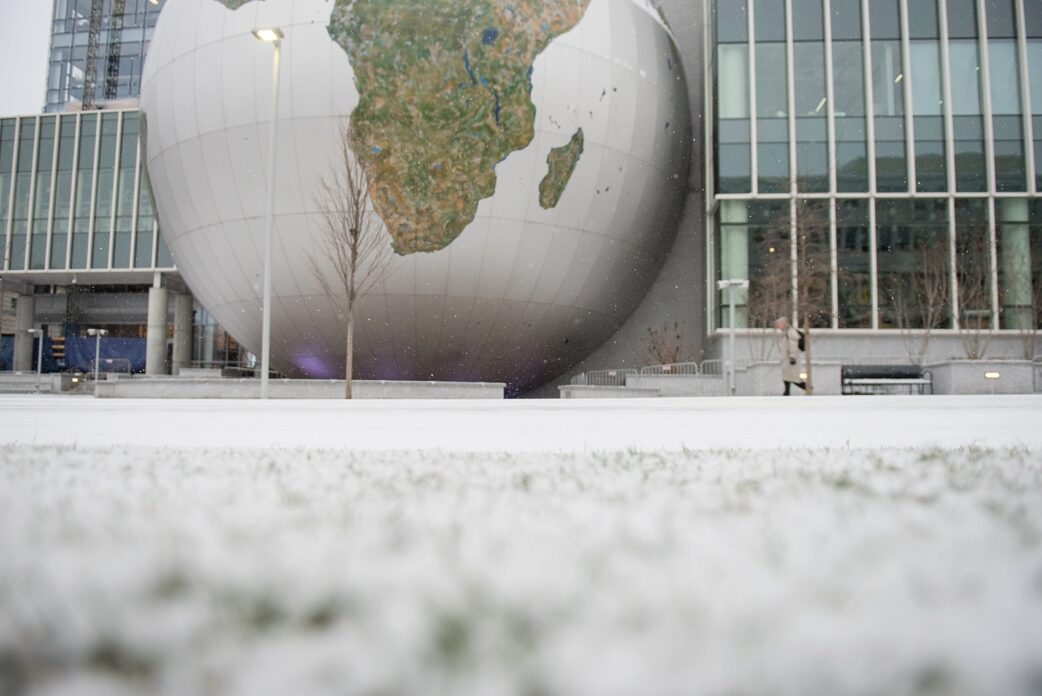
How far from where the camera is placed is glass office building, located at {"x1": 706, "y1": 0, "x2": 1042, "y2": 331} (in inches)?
754

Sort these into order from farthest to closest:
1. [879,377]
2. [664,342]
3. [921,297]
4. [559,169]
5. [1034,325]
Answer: [664,342] < [921,297] < [1034,325] < [879,377] < [559,169]

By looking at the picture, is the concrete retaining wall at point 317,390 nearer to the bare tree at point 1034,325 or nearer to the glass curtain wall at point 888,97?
the glass curtain wall at point 888,97

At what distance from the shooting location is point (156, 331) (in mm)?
31281

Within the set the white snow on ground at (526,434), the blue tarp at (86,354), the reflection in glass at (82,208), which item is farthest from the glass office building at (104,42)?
the white snow on ground at (526,434)

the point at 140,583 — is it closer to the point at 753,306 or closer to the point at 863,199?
the point at 753,306

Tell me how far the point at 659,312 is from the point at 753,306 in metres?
3.36

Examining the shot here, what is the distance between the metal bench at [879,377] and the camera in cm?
1566

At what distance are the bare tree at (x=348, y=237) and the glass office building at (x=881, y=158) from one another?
1022 cm

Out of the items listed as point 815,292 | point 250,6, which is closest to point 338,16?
point 250,6

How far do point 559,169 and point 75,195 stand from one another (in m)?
27.8

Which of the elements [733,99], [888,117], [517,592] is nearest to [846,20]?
[888,117]

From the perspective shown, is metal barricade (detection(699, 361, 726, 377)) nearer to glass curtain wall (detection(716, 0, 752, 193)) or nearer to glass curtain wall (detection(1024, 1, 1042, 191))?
glass curtain wall (detection(716, 0, 752, 193))

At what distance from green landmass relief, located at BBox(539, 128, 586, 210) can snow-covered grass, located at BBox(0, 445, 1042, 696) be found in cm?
1483

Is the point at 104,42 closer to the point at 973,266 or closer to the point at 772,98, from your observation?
the point at 772,98
